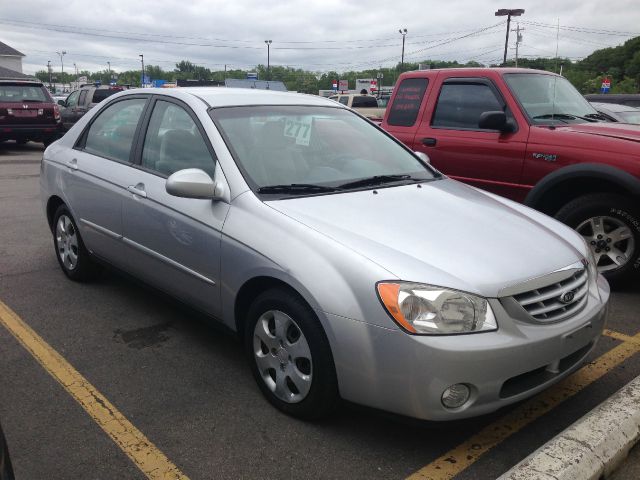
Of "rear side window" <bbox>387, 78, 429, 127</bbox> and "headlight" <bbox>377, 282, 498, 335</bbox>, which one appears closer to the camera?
"headlight" <bbox>377, 282, 498, 335</bbox>

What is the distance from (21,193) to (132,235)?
646 centimetres

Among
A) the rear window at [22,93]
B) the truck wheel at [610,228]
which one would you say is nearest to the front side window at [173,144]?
the truck wheel at [610,228]

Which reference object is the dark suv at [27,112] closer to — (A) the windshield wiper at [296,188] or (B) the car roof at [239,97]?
(B) the car roof at [239,97]

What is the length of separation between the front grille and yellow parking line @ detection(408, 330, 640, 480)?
549mm

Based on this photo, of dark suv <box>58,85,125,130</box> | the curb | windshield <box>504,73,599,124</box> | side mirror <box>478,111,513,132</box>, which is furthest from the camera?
→ dark suv <box>58,85,125,130</box>

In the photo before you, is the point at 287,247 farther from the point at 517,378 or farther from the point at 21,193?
the point at 21,193

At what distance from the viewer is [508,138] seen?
5262mm

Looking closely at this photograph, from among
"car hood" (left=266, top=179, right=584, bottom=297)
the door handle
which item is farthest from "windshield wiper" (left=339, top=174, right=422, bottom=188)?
the door handle

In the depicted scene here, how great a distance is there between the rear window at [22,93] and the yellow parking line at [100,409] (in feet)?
41.5

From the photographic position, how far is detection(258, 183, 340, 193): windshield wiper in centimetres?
317

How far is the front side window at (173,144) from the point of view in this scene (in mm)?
3510

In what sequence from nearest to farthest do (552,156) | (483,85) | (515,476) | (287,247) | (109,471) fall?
(515,476)
(109,471)
(287,247)
(552,156)
(483,85)

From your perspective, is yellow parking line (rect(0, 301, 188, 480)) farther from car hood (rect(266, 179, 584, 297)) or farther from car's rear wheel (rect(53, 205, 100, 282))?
car hood (rect(266, 179, 584, 297))

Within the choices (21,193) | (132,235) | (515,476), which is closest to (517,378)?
(515,476)
